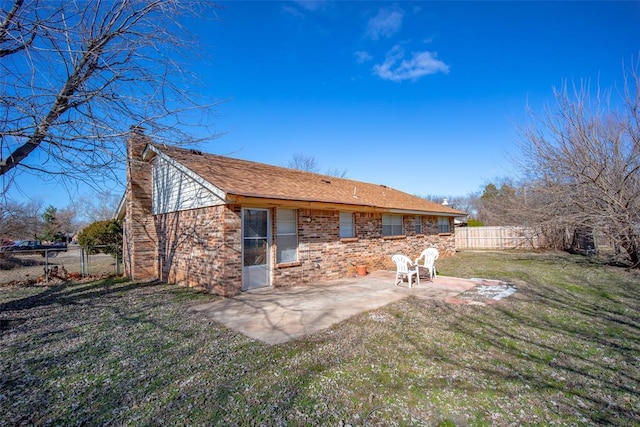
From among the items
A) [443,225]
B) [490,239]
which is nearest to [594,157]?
[443,225]

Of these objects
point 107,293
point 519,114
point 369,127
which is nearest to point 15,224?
point 107,293

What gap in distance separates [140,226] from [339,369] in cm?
998

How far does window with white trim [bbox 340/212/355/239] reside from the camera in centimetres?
→ 1086

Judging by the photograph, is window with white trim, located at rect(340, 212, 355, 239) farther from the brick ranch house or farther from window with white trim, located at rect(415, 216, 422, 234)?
window with white trim, located at rect(415, 216, 422, 234)

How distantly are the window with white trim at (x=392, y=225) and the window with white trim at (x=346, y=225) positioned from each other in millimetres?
2598

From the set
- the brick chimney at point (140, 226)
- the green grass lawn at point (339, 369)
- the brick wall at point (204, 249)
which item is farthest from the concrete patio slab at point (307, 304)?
the brick chimney at point (140, 226)

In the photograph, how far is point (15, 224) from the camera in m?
16.1

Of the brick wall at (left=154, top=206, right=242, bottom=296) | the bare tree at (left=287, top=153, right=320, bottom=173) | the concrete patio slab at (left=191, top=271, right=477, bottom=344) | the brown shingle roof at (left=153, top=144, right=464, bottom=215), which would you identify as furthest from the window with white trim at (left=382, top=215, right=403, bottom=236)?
the bare tree at (left=287, top=153, right=320, bottom=173)

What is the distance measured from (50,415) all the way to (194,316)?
3.13m

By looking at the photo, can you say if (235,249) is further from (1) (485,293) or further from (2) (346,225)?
(1) (485,293)

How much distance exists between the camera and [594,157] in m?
10.5

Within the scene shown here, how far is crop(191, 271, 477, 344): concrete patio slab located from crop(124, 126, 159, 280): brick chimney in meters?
5.32

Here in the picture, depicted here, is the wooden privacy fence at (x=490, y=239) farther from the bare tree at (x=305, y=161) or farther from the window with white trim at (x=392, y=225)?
the bare tree at (x=305, y=161)

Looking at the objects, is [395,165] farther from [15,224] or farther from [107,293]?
[15,224]
